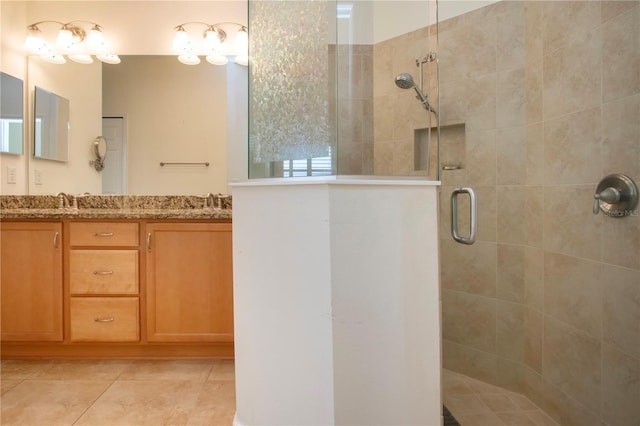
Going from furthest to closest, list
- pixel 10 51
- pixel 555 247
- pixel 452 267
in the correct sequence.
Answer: pixel 10 51 < pixel 452 267 < pixel 555 247

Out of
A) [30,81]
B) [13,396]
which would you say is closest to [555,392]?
[13,396]

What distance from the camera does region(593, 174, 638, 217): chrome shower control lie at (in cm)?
115

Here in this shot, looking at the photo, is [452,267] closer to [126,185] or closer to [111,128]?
[126,185]

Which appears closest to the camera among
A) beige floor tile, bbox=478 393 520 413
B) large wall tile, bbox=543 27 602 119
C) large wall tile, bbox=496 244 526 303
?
large wall tile, bbox=543 27 602 119

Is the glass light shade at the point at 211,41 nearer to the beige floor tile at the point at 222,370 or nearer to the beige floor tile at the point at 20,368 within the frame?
the beige floor tile at the point at 222,370

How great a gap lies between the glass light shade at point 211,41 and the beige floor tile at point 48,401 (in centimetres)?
216

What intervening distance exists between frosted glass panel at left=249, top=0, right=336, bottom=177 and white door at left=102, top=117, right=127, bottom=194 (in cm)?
145

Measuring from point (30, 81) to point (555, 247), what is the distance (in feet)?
11.0

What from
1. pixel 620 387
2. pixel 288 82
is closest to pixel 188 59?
pixel 288 82

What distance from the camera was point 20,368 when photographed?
6.17ft

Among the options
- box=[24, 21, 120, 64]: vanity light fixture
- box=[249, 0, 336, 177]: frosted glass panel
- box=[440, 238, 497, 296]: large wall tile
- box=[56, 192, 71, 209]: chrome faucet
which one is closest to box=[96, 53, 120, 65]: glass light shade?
box=[24, 21, 120, 64]: vanity light fixture

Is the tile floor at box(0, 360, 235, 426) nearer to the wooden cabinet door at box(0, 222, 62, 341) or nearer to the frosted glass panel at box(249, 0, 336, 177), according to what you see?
the wooden cabinet door at box(0, 222, 62, 341)

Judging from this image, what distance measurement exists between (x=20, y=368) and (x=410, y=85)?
249 centimetres

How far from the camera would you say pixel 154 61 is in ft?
7.89
